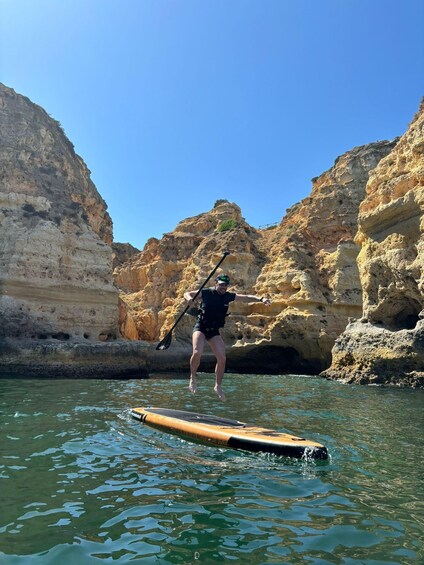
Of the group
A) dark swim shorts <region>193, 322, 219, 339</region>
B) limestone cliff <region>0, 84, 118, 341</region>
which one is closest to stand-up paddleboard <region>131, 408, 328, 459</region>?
dark swim shorts <region>193, 322, 219, 339</region>

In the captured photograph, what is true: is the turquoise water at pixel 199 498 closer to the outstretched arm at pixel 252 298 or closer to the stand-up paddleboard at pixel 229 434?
the stand-up paddleboard at pixel 229 434

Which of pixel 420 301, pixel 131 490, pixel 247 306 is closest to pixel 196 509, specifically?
pixel 131 490

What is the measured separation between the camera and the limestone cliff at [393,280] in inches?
677

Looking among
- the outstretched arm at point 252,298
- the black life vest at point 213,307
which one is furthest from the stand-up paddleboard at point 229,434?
the outstretched arm at point 252,298

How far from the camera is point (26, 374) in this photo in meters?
21.6

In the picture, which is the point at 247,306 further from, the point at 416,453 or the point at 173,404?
the point at 416,453

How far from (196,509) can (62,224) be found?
86.2 feet

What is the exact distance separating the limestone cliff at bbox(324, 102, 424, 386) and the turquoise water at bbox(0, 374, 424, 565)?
9512 millimetres

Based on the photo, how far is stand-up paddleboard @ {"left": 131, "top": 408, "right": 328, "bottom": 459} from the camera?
5852 mm

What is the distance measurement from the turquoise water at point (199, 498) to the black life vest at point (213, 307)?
2.10 metres

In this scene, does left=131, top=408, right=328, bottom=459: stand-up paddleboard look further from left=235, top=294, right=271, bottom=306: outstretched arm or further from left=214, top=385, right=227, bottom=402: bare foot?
left=235, top=294, right=271, bottom=306: outstretched arm

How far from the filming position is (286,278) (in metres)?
29.3

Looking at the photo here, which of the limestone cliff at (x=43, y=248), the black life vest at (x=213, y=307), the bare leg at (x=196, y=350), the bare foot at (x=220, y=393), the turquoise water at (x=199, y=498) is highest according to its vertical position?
the limestone cliff at (x=43, y=248)

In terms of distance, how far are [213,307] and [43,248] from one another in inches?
798
